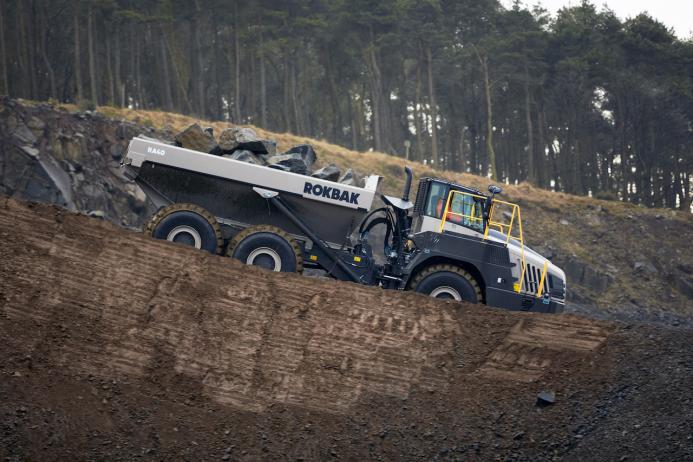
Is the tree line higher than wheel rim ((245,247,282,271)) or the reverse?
higher

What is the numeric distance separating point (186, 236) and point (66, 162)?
14005 millimetres

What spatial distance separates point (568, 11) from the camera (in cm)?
5422

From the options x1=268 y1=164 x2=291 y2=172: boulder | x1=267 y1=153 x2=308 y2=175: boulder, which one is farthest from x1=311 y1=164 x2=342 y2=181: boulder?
x1=268 y1=164 x2=291 y2=172: boulder

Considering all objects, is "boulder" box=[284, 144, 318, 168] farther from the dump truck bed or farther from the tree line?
the tree line

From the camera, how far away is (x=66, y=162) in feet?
89.9

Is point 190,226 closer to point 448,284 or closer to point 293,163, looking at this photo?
point 293,163

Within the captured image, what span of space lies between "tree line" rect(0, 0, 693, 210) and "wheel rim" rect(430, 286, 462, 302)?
32954mm

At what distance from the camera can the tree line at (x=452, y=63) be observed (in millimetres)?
47500

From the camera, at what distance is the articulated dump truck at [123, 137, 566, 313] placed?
15102mm

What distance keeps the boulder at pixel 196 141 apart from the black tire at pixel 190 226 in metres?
1.70

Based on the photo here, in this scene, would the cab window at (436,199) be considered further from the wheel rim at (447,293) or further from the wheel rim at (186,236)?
the wheel rim at (186,236)

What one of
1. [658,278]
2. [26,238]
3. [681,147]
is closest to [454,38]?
[681,147]

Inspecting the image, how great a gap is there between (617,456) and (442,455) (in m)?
2.08

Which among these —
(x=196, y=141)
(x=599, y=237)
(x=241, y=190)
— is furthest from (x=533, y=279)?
(x=599, y=237)
